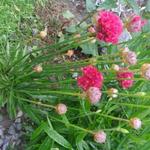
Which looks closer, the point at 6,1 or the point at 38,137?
the point at 38,137

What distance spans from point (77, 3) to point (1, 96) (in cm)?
91

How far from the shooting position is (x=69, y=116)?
208 centimetres

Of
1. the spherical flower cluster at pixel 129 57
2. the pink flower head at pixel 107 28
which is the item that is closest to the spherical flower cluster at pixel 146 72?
the spherical flower cluster at pixel 129 57

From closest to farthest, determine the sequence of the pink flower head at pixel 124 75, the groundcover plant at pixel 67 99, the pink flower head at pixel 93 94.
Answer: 1. the pink flower head at pixel 93 94
2. the pink flower head at pixel 124 75
3. the groundcover plant at pixel 67 99

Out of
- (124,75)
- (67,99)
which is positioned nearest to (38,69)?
(67,99)

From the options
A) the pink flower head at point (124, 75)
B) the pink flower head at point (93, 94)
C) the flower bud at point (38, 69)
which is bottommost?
the pink flower head at point (93, 94)

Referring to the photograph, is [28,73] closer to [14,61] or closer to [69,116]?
[14,61]

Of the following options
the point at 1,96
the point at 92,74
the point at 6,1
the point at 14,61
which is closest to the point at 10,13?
the point at 6,1

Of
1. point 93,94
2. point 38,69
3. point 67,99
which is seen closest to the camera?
point 93,94

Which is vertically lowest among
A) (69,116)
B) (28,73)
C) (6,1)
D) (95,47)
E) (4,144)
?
(4,144)

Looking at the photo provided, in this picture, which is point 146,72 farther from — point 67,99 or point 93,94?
point 67,99

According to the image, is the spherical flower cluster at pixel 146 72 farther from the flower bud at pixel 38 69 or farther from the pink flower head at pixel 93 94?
the flower bud at pixel 38 69

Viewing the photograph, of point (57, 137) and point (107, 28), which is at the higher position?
point (107, 28)

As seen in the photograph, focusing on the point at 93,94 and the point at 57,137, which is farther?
the point at 57,137
